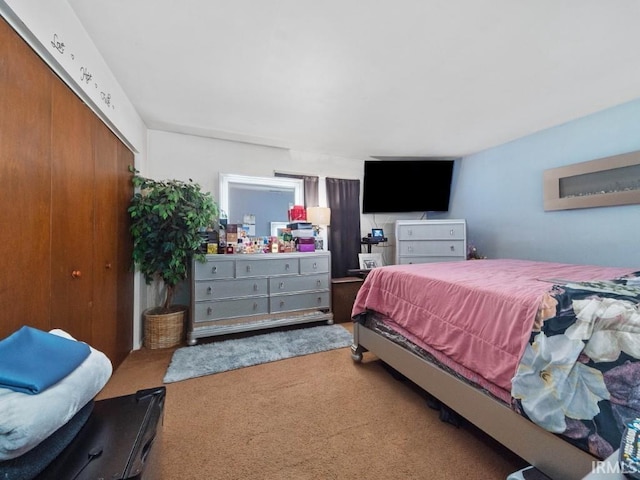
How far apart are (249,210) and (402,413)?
2.68 m

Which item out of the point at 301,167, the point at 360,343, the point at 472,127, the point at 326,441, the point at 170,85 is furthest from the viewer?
the point at 301,167

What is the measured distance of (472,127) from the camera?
2930 mm

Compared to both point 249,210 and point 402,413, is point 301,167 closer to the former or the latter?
point 249,210

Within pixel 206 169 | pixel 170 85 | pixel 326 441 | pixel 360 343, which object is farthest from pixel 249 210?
pixel 326 441

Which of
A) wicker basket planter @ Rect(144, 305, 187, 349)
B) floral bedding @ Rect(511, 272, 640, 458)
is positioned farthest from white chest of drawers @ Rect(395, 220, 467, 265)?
wicker basket planter @ Rect(144, 305, 187, 349)

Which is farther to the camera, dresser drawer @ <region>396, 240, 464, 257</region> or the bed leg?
dresser drawer @ <region>396, 240, 464, 257</region>

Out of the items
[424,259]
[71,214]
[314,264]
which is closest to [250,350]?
[314,264]

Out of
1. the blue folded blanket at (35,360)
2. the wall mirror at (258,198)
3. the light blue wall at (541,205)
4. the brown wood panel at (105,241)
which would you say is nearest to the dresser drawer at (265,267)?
the wall mirror at (258,198)

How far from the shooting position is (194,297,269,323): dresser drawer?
2664 millimetres

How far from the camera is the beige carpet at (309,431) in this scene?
48.7 inches

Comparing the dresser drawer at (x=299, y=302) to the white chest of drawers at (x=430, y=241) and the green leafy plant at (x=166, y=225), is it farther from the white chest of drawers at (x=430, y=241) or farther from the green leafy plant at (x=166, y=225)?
the white chest of drawers at (x=430, y=241)

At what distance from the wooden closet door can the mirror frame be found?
4.88 feet

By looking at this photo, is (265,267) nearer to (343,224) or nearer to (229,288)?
(229,288)

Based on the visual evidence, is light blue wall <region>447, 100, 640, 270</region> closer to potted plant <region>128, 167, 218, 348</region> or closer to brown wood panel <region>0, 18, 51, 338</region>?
potted plant <region>128, 167, 218, 348</region>
